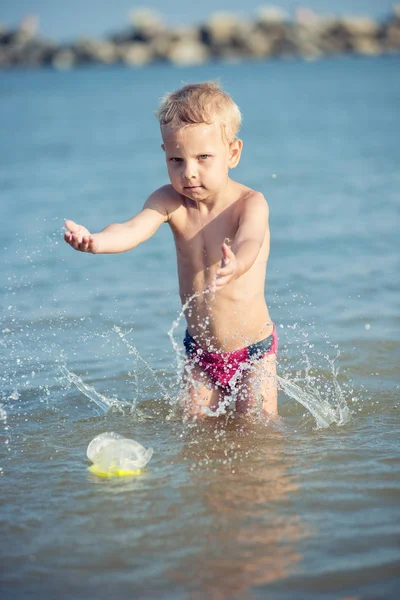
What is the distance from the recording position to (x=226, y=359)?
389cm

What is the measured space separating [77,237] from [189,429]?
113cm

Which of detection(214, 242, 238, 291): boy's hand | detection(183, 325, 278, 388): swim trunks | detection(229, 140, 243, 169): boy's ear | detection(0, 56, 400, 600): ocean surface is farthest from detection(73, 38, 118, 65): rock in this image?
detection(214, 242, 238, 291): boy's hand

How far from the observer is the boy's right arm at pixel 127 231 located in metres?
3.23

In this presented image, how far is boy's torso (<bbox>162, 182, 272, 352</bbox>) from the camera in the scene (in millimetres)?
3805

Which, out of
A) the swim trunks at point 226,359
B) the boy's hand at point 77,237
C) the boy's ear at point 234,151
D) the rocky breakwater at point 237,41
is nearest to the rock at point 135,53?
the rocky breakwater at point 237,41

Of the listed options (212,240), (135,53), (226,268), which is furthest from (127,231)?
(135,53)

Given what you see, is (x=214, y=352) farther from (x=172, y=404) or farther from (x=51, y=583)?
(x=51, y=583)

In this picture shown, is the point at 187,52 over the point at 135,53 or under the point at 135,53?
under

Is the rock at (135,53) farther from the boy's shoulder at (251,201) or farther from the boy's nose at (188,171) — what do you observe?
the boy's nose at (188,171)

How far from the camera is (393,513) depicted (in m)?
2.88

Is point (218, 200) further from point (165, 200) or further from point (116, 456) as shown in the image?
point (116, 456)

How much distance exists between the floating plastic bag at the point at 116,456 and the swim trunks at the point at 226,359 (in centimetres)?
61

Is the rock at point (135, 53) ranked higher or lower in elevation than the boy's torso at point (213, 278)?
higher

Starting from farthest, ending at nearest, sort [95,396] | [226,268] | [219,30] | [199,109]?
[219,30]
[95,396]
[199,109]
[226,268]
